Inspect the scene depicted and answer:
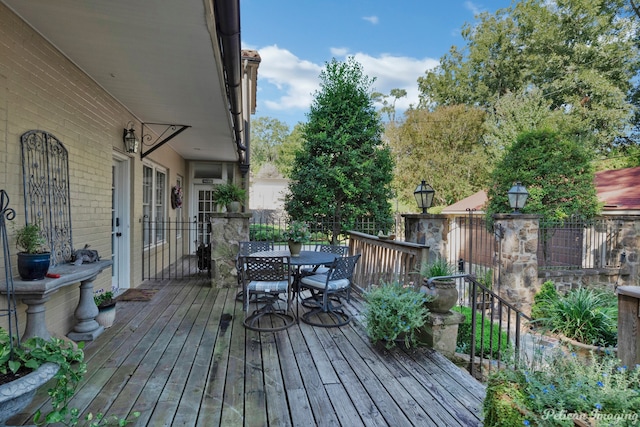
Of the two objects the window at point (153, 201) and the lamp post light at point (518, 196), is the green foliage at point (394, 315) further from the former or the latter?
the window at point (153, 201)

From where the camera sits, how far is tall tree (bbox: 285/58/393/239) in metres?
8.79

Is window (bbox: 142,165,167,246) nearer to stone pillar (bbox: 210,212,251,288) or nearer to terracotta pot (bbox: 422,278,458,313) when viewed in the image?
stone pillar (bbox: 210,212,251,288)

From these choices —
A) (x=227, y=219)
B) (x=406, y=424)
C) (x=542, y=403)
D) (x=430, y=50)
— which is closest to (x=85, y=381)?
(x=406, y=424)

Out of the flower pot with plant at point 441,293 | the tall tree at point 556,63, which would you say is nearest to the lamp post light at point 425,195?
the flower pot with plant at point 441,293

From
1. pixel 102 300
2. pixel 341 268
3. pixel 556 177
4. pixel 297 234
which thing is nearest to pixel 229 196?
pixel 297 234

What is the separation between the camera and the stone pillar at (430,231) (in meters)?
5.21

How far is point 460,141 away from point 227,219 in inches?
497

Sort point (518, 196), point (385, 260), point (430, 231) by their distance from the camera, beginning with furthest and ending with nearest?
point (518, 196)
point (430, 231)
point (385, 260)

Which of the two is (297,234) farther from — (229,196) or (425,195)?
(425,195)

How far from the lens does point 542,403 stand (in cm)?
136

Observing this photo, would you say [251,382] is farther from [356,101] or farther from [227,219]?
[356,101]

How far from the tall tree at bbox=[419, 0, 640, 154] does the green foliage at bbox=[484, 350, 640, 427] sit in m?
15.7

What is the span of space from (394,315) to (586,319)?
3468mm

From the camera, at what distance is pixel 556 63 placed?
15.3 m
